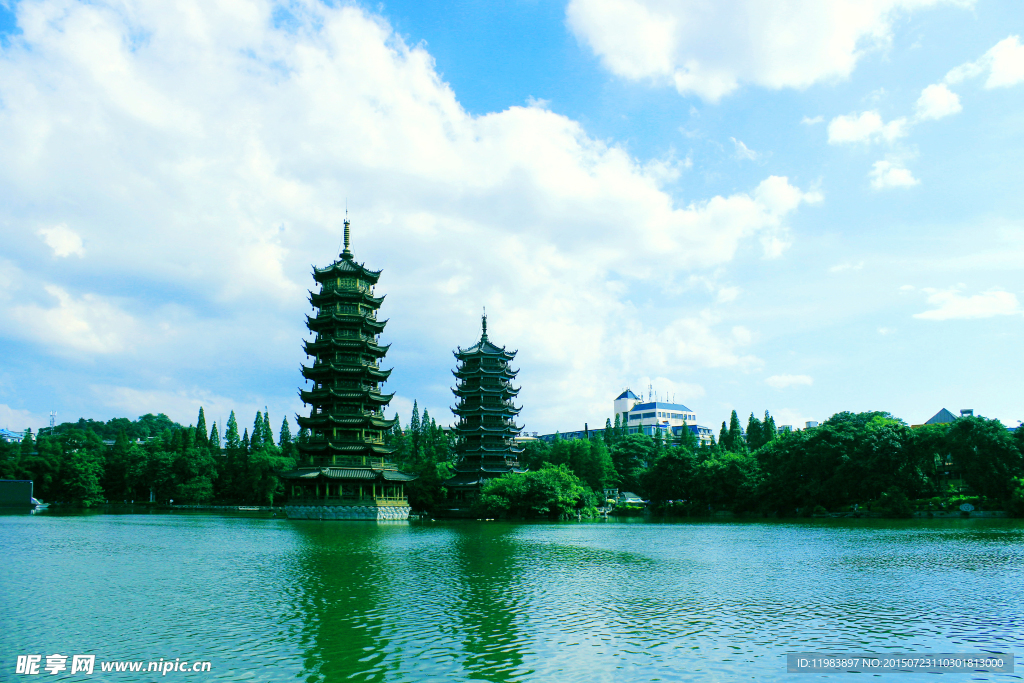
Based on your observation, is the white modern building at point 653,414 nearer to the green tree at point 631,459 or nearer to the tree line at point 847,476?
the green tree at point 631,459

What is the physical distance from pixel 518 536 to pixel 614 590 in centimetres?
2166

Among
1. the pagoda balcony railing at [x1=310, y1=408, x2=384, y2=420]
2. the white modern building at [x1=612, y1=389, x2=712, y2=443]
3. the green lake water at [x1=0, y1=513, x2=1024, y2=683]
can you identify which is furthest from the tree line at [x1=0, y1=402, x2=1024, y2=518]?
the white modern building at [x1=612, y1=389, x2=712, y2=443]

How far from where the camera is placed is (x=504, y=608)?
59.6ft

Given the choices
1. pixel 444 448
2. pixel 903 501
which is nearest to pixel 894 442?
pixel 903 501

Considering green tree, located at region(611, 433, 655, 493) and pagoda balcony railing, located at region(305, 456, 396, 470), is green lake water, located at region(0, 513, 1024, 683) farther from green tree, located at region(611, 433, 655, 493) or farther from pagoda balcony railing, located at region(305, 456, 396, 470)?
green tree, located at region(611, 433, 655, 493)

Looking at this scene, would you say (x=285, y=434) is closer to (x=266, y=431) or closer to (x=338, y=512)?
(x=266, y=431)

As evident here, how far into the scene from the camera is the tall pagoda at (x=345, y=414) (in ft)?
202

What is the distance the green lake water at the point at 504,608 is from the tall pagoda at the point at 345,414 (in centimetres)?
2840

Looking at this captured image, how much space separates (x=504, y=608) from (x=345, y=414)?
164ft

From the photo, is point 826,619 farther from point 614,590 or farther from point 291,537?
point 291,537

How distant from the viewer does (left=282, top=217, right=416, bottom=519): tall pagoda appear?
61.6 m

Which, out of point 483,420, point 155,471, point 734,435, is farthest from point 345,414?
point 734,435

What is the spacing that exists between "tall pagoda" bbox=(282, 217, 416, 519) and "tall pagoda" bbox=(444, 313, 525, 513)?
9.19m

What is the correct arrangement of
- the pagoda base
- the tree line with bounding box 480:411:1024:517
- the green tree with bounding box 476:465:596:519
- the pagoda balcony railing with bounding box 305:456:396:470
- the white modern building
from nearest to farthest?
the tree line with bounding box 480:411:1024:517, the pagoda base, the green tree with bounding box 476:465:596:519, the pagoda balcony railing with bounding box 305:456:396:470, the white modern building
